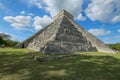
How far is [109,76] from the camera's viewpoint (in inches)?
217

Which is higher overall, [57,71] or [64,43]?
[64,43]

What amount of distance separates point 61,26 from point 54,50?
614 centimetres

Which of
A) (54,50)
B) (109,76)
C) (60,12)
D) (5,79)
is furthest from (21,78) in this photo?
(60,12)

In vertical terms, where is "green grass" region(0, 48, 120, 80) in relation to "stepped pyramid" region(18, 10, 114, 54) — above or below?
below

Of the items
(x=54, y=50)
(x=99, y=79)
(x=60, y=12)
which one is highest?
(x=60, y=12)

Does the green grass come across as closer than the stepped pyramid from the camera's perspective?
Yes

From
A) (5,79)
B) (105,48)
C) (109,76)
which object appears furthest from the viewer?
(105,48)

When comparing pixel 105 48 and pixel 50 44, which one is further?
pixel 105 48

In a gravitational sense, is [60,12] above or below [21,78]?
above

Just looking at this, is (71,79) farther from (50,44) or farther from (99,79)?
(50,44)

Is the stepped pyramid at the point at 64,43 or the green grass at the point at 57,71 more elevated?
the stepped pyramid at the point at 64,43

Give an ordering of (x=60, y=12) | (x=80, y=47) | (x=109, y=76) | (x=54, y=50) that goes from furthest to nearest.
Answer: (x=60, y=12) → (x=80, y=47) → (x=54, y=50) → (x=109, y=76)

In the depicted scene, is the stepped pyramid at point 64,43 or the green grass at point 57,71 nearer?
the green grass at point 57,71

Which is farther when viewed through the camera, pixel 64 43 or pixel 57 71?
pixel 64 43
